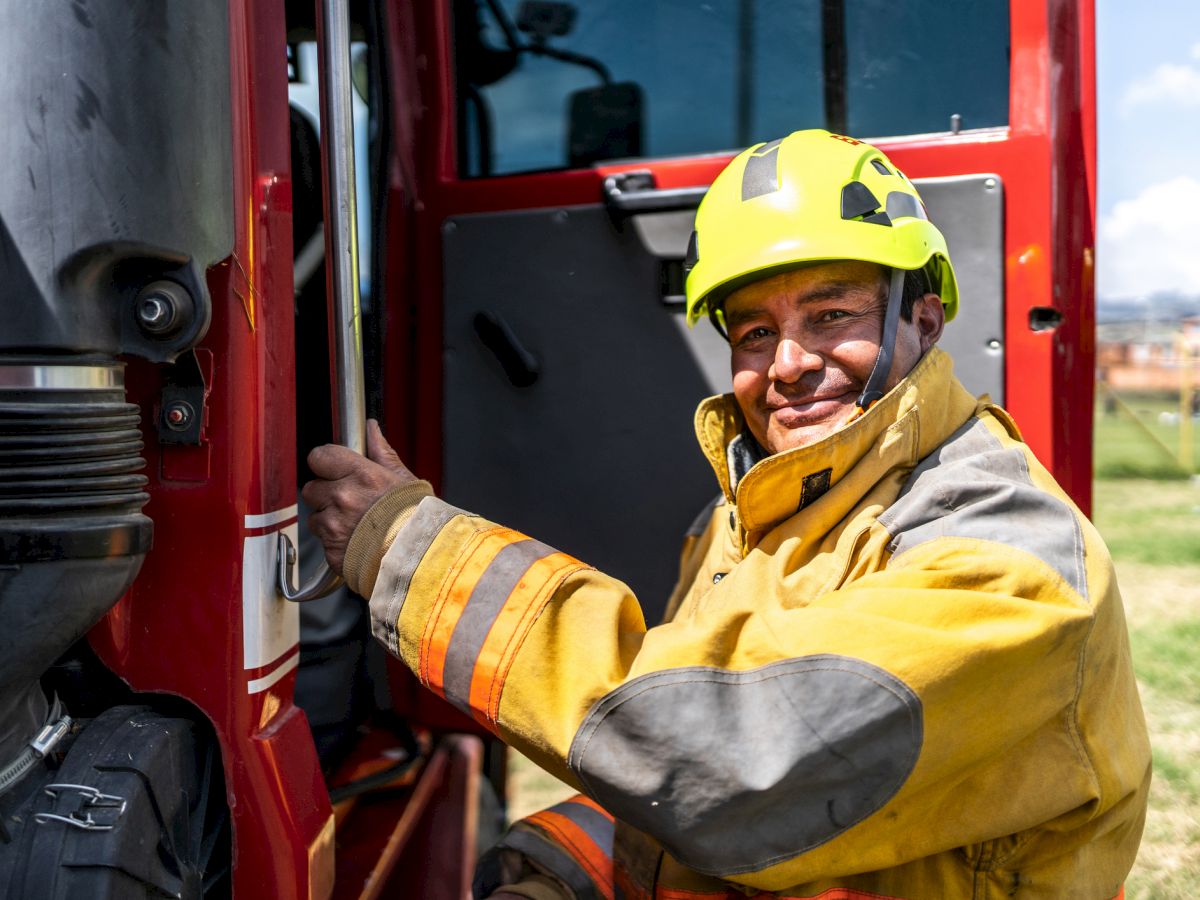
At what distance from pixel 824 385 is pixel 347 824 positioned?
47.6 inches

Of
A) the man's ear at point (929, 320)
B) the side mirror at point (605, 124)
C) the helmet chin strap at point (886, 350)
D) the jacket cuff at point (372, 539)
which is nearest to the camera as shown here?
the jacket cuff at point (372, 539)

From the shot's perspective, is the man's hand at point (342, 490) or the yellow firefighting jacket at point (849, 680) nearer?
the yellow firefighting jacket at point (849, 680)

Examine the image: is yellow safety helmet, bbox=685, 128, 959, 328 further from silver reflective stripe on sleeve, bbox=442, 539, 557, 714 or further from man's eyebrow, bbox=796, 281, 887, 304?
silver reflective stripe on sleeve, bbox=442, 539, 557, 714

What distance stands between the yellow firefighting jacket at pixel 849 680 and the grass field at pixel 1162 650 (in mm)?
1956

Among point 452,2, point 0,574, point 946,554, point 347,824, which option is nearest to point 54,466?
point 0,574

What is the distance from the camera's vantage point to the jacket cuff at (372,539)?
53.4 inches

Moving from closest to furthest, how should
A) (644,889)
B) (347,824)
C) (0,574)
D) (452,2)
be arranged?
1. (0,574)
2. (644,889)
3. (347,824)
4. (452,2)

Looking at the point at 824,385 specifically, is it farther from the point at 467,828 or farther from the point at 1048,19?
the point at 467,828

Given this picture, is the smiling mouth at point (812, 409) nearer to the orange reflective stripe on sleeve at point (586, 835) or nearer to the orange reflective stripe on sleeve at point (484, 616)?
the orange reflective stripe on sleeve at point (484, 616)

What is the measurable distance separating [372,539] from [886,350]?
779 mm

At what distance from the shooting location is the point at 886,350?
1556mm

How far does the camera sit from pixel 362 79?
2307mm

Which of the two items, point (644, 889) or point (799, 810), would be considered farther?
point (644, 889)

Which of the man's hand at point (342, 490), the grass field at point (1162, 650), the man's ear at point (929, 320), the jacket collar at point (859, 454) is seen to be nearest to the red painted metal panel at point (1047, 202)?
the man's ear at point (929, 320)
